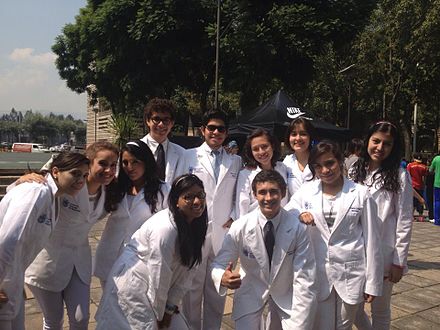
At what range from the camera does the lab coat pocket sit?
114 inches

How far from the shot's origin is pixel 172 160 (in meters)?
3.86

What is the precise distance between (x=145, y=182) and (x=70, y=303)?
1.00m

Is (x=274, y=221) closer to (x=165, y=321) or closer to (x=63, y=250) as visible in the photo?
(x=165, y=321)

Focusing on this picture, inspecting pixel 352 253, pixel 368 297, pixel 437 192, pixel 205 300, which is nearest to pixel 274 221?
pixel 352 253

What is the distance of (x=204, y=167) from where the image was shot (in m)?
3.92

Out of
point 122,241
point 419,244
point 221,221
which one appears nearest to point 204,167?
point 221,221

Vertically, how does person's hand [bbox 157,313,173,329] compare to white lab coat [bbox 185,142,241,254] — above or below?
below

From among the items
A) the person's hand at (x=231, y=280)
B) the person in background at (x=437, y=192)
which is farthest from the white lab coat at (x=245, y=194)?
the person in background at (x=437, y=192)

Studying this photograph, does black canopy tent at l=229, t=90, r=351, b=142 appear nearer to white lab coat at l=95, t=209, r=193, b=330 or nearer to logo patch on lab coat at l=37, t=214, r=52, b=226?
white lab coat at l=95, t=209, r=193, b=330

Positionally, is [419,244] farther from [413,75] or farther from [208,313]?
[413,75]

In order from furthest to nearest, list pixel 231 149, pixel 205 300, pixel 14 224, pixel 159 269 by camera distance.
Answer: pixel 231 149, pixel 205 300, pixel 159 269, pixel 14 224

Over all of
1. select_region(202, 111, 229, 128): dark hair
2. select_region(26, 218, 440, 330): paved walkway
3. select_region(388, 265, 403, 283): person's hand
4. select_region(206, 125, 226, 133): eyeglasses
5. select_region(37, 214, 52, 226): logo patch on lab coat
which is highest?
select_region(202, 111, 229, 128): dark hair

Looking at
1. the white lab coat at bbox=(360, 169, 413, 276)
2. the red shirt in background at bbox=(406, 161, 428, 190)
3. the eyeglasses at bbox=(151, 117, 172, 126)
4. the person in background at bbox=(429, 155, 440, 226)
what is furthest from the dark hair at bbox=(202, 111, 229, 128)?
the red shirt in background at bbox=(406, 161, 428, 190)

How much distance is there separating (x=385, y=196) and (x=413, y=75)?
830 inches
